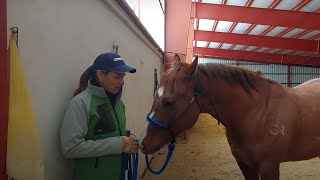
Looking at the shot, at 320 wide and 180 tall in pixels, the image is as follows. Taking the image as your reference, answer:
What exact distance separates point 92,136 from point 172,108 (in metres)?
0.58

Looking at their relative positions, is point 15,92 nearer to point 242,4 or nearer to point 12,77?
Answer: point 12,77

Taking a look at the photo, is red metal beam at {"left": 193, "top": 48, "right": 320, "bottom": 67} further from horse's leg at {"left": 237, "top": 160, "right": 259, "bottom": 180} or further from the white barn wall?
the white barn wall

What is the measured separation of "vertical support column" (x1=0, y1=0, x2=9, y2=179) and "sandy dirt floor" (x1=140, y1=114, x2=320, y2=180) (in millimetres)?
3141

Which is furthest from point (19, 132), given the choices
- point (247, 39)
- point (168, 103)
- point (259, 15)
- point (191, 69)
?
point (247, 39)

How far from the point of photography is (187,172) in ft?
14.1

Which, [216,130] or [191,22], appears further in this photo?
[216,130]

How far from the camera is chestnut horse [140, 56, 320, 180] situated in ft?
5.93

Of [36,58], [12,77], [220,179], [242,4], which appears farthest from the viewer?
[242,4]

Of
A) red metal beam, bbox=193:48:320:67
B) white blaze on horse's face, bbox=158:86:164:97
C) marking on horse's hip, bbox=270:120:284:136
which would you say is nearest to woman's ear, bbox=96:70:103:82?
white blaze on horse's face, bbox=158:86:164:97

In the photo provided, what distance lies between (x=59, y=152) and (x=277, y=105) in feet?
5.20

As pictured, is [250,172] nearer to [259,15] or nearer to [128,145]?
[128,145]

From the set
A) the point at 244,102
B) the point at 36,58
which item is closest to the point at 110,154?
the point at 36,58

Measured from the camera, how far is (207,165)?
15.6 feet

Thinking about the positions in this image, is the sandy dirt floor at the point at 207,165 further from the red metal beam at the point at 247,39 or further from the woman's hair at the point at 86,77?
the red metal beam at the point at 247,39
